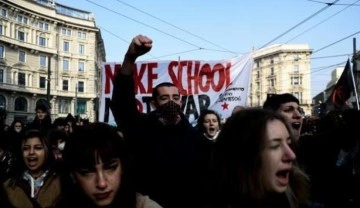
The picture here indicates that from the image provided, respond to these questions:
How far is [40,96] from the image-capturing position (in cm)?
6569

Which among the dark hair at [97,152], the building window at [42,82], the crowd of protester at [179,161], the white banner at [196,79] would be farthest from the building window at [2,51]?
the dark hair at [97,152]

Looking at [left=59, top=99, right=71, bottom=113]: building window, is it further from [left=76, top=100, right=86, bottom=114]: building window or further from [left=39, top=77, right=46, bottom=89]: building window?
[left=39, top=77, right=46, bottom=89]: building window

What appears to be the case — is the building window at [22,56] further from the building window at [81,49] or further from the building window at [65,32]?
the building window at [81,49]

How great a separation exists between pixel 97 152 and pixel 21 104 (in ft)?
210

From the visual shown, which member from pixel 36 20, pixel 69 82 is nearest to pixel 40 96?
pixel 69 82

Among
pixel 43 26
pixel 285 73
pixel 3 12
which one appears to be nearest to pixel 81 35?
pixel 43 26

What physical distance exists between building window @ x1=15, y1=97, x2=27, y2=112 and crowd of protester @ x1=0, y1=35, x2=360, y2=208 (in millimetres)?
59301

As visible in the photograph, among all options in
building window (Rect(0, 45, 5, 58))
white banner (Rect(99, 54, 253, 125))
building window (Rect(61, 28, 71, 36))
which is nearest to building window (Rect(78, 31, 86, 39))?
building window (Rect(61, 28, 71, 36))

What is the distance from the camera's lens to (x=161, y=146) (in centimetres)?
298

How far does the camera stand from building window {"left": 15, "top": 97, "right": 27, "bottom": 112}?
60750 mm

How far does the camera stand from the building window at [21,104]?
6075cm

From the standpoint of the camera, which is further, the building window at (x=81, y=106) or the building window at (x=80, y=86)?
the building window at (x=80, y=86)

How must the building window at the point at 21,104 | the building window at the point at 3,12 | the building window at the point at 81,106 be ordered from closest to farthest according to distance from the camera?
the building window at the point at 3,12, the building window at the point at 21,104, the building window at the point at 81,106

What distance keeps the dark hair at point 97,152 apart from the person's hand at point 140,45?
2.51 feet
